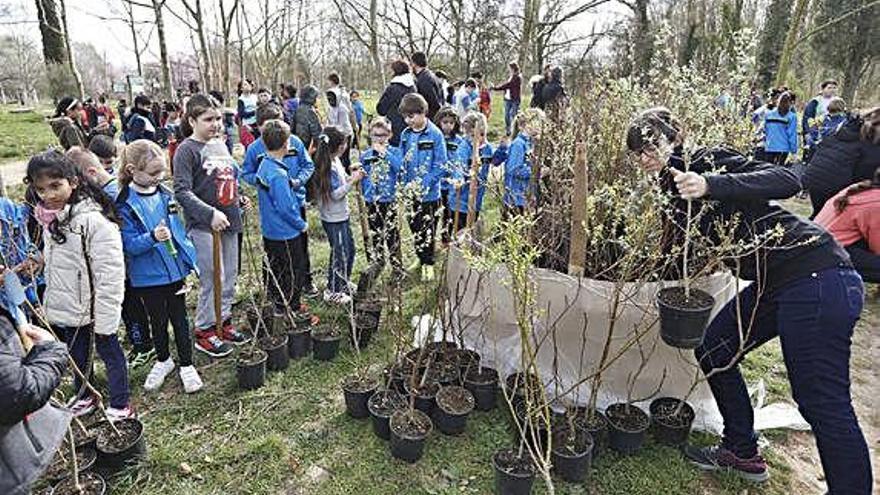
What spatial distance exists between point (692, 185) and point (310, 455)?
225cm

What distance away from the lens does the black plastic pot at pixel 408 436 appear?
2773 millimetres

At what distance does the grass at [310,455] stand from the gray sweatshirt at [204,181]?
1080mm

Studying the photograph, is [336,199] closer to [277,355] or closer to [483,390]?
[277,355]

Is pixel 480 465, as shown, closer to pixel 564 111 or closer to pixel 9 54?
pixel 564 111

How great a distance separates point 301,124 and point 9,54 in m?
55.6

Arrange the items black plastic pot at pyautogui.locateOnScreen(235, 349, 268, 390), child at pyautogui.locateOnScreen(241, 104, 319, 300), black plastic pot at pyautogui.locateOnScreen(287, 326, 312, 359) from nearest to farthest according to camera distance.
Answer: black plastic pot at pyautogui.locateOnScreen(235, 349, 268, 390)
black plastic pot at pyautogui.locateOnScreen(287, 326, 312, 359)
child at pyautogui.locateOnScreen(241, 104, 319, 300)

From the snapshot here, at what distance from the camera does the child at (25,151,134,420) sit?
270 centimetres

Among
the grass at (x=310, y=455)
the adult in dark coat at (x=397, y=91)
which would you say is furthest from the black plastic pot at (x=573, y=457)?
the adult in dark coat at (x=397, y=91)

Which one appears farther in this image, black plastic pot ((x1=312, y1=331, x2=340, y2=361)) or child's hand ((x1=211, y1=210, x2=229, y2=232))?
black plastic pot ((x1=312, y1=331, x2=340, y2=361))

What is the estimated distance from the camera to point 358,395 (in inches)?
123

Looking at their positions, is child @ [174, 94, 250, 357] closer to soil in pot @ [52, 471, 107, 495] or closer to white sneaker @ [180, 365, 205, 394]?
white sneaker @ [180, 365, 205, 394]

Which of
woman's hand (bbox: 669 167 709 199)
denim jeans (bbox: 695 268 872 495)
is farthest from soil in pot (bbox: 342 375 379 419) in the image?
denim jeans (bbox: 695 268 872 495)

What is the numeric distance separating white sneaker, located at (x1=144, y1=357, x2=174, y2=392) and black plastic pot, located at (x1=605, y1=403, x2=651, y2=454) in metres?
2.67

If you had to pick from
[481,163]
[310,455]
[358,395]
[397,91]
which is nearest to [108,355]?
[310,455]
